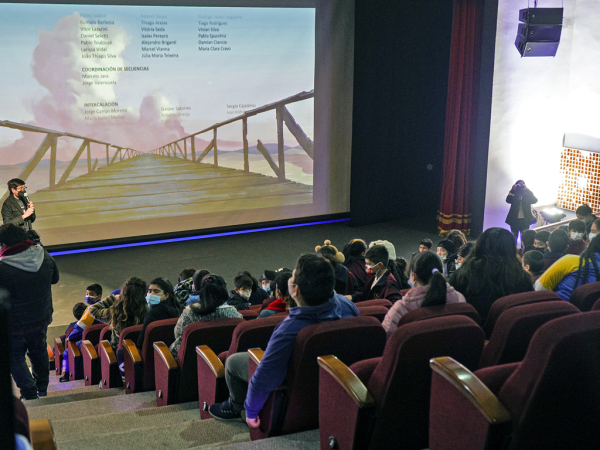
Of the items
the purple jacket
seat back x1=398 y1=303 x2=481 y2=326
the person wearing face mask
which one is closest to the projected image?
the person wearing face mask

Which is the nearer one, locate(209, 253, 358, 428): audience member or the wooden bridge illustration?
locate(209, 253, 358, 428): audience member

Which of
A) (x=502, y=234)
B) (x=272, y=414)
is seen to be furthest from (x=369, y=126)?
(x=272, y=414)

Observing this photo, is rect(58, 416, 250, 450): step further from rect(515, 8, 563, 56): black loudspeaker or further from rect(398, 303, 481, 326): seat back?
rect(515, 8, 563, 56): black loudspeaker

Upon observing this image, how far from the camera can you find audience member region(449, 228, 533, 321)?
288 centimetres

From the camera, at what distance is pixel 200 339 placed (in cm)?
300

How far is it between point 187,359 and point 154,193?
5875mm

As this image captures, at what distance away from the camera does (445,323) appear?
193cm

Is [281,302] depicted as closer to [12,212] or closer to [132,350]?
[132,350]

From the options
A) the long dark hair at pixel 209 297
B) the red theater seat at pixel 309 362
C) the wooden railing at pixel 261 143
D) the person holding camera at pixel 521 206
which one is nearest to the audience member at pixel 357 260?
the long dark hair at pixel 209 297

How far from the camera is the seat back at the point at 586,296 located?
263cm

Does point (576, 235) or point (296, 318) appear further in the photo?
point (576, 235)

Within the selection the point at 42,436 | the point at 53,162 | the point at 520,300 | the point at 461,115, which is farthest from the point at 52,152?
the point at 42,436

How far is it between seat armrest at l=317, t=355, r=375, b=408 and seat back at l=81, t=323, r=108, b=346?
3.05 metres

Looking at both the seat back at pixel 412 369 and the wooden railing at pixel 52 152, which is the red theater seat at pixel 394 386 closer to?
the seat back at pixel 412 369
